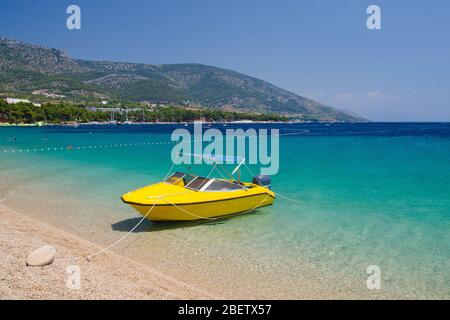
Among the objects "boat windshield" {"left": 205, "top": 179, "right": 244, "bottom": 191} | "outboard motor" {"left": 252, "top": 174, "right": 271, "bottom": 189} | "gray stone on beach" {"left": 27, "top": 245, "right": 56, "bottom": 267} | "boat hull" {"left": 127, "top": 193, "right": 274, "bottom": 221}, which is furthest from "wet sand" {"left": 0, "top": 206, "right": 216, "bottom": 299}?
"outboard motor" {"left": 252, "top": 174, "right": 271, "bottom": 189}

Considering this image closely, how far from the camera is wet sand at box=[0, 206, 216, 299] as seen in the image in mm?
7477

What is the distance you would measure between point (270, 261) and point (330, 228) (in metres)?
4.61

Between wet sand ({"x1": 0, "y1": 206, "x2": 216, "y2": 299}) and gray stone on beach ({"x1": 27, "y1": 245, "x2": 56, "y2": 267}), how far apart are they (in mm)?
146

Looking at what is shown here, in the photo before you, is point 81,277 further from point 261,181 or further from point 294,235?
point 261,181

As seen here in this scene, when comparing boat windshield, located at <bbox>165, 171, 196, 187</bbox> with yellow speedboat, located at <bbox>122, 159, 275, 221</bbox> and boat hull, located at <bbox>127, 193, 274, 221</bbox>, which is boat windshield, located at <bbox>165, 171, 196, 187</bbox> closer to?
yellow speedboat, located at <bbox>122, 159, 275, 221</bbox>

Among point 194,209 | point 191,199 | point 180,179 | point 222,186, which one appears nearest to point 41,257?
point 191,199

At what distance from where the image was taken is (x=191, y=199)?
46.8 ft

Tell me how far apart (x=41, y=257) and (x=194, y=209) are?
640 centimetres

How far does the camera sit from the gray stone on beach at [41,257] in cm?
880

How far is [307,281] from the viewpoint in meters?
9.73

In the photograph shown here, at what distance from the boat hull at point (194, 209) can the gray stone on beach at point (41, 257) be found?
4547mm

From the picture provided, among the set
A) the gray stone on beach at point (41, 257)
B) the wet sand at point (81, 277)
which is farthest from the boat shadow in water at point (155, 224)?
the gray stone on beach at point (41, 257)

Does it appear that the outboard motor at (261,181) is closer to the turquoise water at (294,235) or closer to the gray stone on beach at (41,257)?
the turquoise water at (294,235)

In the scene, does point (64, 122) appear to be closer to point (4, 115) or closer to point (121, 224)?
point (4, 115)
